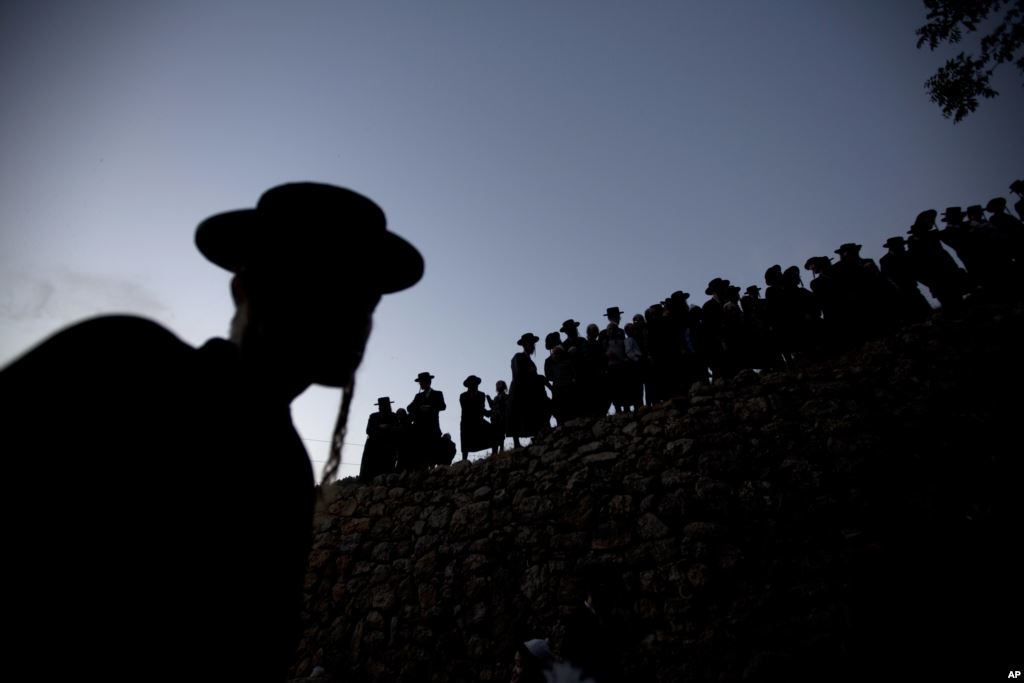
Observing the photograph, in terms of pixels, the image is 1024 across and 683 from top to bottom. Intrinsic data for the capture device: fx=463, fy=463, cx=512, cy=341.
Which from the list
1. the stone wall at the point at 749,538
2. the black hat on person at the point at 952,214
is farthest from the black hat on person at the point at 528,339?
the black hat on person at the point at 952,214

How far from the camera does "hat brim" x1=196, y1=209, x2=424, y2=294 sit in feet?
3.84

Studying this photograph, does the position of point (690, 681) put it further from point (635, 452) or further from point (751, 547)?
point (635, 452)

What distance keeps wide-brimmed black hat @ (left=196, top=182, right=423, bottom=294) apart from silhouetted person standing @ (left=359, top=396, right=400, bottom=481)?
26.8ft

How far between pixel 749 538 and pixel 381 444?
658 cm

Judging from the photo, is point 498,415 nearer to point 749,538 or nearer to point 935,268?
point 749,538

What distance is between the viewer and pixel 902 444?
5.10 meters

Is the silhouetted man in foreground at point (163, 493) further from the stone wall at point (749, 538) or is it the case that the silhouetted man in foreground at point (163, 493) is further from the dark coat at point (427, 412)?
the dark coat at point (427, 412)

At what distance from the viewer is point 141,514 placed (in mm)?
696

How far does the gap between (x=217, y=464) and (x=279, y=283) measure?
47 centimetres

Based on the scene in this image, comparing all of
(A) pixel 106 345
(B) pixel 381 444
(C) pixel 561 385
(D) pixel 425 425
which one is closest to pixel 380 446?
(B) pixel 381 444

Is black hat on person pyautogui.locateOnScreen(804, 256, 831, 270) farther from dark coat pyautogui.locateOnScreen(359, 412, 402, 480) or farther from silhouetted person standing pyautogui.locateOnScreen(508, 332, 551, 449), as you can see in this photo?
dark coat pyautogui.locateOnScreen(359, 412, 402, 480)

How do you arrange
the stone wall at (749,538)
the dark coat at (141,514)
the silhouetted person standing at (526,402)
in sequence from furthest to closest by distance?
the silhouetted person standing at (526,402) → the stone wall at (749,538) → the dark coat at (141,514)

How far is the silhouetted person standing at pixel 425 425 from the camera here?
8.81 metres

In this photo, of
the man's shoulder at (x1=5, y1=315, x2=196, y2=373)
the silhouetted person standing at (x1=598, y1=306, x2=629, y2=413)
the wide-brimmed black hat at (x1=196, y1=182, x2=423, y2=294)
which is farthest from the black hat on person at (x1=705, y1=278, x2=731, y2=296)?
the man's shoulder at (x1=5, y1=315, x2=196, y2=373)
